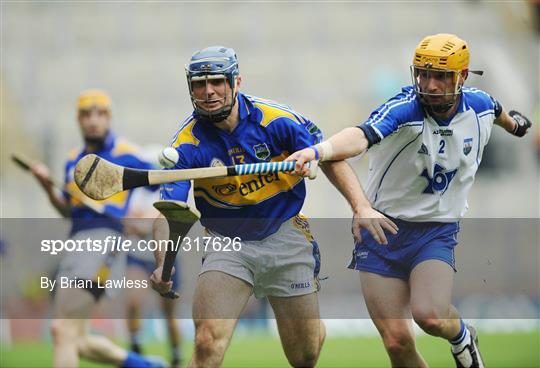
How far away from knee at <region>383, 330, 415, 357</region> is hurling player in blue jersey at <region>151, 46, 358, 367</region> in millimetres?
361

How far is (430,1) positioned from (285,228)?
37.5 ft

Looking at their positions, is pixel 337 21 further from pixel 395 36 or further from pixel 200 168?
pixel 200 168

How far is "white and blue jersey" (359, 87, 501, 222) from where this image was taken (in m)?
5.31

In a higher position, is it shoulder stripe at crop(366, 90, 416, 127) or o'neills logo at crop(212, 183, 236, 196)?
shoulder stripe at crop(366, 90, 416, 127)

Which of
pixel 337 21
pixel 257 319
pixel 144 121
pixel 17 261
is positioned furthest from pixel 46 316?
pixel 337 21

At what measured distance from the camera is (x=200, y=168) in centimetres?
500

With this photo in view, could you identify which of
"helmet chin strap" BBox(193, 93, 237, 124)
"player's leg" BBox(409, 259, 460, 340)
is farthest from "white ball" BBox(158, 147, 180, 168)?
"player's leg" BBox(409, 259, 460, 340)

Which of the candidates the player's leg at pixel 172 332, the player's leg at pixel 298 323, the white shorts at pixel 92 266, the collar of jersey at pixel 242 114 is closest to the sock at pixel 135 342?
the player's leg at pixel 172 332

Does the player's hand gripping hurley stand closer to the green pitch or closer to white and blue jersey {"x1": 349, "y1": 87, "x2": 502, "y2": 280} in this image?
white and blue jersey {"x1": 349, "y1": 87, "x2": 502, "y2": 280}

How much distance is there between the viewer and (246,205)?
5.23m

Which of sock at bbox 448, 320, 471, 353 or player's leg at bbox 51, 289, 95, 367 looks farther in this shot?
player's leg at bbox 51, 289, 95, 367

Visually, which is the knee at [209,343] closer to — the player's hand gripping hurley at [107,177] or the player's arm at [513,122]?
the player's hand gripping hurley at [107,177]

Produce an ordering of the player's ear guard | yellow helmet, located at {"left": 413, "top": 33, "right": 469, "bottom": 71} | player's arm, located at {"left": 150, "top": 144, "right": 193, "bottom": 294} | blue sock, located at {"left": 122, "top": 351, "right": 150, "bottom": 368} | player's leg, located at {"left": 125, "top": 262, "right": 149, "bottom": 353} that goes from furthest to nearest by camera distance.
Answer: player's leg, located at {"left": 125, "top": 262, "right": 149, "bottom": 353}
blue sock, located at {"left": 122, "top": 351, "right": 150, "bottom": 368}
the player's ear guard
yellow helmet, located at {"left": 413, "top": 33, "right": 469, "bottom": 71}
player's arm, located at {"left": 150, "top": 144, "right": 193, "bottom": 294}

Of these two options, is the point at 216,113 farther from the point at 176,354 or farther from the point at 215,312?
the point at 176,354
